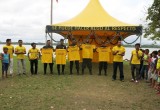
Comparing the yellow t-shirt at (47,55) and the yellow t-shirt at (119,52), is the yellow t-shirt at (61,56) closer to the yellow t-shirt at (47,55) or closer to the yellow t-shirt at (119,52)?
the yellow t-shirt at (47,55)

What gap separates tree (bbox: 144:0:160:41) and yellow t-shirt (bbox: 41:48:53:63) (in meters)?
8.14

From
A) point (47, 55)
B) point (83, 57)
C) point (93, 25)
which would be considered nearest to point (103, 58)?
point (83, 57)

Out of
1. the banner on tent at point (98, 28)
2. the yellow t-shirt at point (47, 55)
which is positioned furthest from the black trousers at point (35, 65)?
the banner on tent at point (98, 28)

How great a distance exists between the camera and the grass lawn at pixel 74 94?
9.70 meters

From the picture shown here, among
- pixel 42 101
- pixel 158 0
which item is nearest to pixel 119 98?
pixel 42 101

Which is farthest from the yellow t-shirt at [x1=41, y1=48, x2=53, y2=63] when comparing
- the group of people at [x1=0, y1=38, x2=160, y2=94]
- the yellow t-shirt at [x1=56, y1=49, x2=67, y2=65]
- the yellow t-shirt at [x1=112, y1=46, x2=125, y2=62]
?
the yellow t-shirt at [x1=112, y1=46, x2=125, y2=62]

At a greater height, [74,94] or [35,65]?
[35,65]

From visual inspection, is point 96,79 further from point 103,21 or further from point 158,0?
point 158,0

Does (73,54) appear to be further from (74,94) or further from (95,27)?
(74,94)

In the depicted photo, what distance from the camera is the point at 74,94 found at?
1144 centimetres

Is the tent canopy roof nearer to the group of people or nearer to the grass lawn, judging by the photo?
the group of people

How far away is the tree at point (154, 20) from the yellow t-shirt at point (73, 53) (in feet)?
23.4

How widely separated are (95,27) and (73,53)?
3.40 meters

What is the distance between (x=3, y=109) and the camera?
9.05 m
